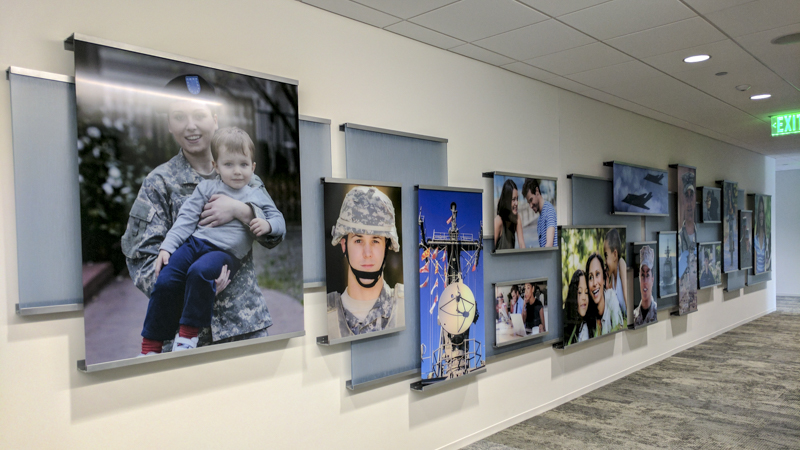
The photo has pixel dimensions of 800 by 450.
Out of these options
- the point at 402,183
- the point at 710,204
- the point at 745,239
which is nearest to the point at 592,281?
the point at 402,183

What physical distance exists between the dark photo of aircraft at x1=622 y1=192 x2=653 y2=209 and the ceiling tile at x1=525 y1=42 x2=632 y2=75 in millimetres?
1960

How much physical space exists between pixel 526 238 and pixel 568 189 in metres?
0.94

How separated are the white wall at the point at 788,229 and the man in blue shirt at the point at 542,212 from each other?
34.8 feet

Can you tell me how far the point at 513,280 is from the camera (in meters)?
4.53

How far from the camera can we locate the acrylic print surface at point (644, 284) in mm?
6113

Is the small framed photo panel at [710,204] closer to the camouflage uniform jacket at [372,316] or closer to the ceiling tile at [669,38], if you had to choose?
the ceiling tile at [669,38]

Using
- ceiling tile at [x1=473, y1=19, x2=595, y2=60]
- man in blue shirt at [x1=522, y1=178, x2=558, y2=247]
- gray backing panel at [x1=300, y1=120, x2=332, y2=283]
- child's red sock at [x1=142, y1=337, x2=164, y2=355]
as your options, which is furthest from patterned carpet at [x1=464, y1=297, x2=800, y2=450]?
ceiling tile at [x1=473, y1=19, x2=595, y2=60]

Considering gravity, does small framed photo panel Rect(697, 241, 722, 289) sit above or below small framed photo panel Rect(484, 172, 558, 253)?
below

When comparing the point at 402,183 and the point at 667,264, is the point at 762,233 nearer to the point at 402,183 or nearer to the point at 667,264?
the point at 667,264

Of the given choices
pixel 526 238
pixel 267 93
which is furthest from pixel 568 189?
pixel 267 93

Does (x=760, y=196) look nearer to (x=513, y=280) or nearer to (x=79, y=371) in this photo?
(x=513, y=280)

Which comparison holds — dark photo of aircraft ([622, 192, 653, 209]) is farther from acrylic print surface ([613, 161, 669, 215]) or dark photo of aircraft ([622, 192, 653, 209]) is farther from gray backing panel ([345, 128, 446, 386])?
gray backing panel ([345, 128, 446, 386])

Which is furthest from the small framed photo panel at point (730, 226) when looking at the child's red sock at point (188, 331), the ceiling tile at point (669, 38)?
the child's red sock at point (188, 331)

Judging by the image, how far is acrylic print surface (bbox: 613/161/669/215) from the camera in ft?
19.3
